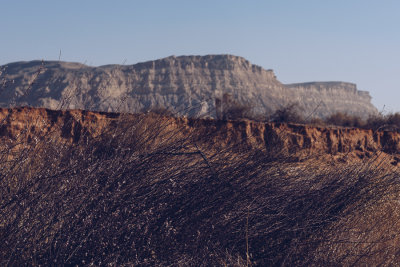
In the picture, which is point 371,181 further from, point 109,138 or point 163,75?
Answer: point 163,75

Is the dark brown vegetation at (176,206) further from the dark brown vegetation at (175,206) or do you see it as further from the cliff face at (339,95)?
the cliff face at (339,95)

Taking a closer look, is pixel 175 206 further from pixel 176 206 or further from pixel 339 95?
pixel 339 95

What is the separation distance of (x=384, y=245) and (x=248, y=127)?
9149mm

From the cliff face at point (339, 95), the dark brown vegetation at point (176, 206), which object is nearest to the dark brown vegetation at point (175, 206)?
the dark brown vegetation at point (176, 206)

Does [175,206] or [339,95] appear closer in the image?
[175,206]

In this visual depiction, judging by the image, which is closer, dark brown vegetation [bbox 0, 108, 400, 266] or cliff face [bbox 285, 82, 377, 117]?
dark brown vegetation [bbox 0, 108, 400, 266]

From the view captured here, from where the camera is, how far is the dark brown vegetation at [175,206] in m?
3.68

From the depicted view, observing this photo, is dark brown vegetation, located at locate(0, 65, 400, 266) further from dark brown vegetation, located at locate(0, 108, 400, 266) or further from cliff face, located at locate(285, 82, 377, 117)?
cliff face, located at locate(285, 82, 377, 117)

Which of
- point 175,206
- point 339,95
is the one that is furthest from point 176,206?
point 339,95

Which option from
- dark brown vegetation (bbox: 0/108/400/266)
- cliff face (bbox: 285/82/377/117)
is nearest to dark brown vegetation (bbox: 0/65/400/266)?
dark brown vegetation (bbox: 0/108/400/266)

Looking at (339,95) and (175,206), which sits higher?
(175,206)

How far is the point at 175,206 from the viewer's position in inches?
163

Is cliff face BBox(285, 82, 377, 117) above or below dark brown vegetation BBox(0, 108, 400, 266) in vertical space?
below

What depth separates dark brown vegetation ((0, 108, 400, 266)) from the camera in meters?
3.68
